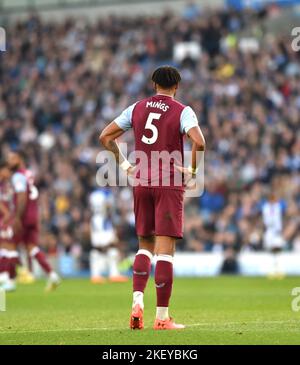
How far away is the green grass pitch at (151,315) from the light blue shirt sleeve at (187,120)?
2.13 metres

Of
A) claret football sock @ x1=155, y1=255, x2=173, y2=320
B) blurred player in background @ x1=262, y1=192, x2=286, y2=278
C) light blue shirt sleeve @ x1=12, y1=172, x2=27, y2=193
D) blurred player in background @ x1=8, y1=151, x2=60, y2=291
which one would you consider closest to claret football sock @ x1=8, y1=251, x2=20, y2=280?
blurred player in background @ x1=8, y1=151, x2=60, y2=291

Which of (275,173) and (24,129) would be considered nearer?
(275,173)

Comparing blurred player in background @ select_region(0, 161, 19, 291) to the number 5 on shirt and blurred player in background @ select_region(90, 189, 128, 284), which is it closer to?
blurred player in background @ select_region(90, 189, 128, 284)

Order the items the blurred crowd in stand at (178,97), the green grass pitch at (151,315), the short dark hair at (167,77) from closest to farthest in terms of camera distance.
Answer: the green grass pitch at (151,315), the short dark hair at (167,77), the blurred crowd in stand at (178,97)

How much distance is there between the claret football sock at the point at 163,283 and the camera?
1144 cm

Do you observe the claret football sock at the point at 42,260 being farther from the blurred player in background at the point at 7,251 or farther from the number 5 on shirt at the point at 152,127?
the number 5 on shirt at the point at 152,127

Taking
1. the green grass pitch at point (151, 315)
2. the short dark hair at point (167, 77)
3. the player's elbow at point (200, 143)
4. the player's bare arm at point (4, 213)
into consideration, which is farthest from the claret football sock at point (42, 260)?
the player's elbow at point (200, 143)

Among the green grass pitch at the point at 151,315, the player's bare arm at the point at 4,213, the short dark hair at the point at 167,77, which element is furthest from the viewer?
the player's bare arm at the point at 4,213

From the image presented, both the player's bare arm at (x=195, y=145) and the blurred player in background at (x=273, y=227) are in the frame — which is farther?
the blurred player in background at (x=273, y=227)

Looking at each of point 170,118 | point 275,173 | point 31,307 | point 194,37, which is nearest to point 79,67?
point 194,37

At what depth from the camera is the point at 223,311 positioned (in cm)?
1487

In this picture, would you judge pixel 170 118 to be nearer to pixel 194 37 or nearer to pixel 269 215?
pixel 269 215

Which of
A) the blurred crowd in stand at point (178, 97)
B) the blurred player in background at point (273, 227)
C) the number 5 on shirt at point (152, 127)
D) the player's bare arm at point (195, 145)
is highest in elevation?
the blurred crowd in stand at point (178, 97)

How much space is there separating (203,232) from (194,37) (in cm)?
948
